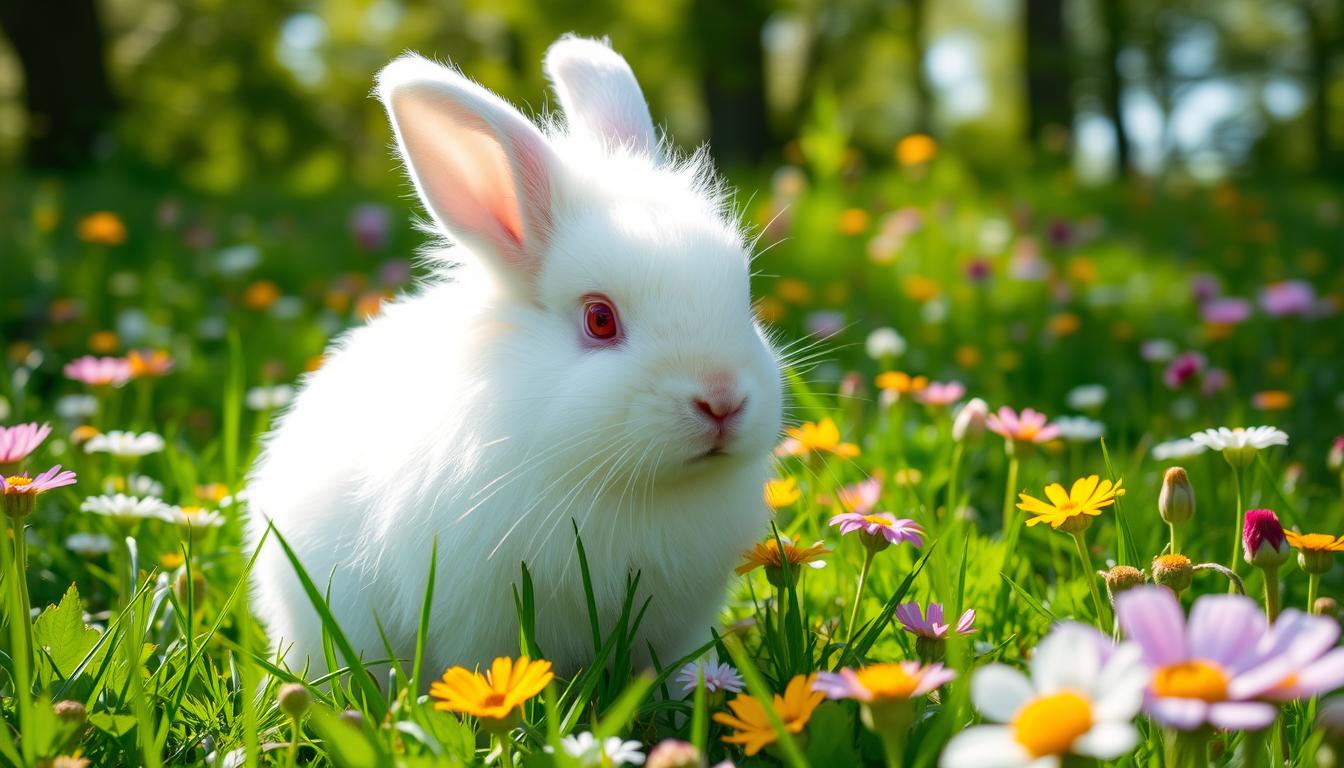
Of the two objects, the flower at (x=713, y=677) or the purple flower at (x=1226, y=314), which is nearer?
the flower at (x=713, y=677)

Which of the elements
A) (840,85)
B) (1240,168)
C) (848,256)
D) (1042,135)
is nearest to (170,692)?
(848,256)

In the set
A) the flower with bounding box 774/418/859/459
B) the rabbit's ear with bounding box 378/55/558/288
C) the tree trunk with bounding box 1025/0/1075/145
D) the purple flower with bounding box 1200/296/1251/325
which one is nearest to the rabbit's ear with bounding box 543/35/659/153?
the rabbit's ear with bounding box 378/55/558/288

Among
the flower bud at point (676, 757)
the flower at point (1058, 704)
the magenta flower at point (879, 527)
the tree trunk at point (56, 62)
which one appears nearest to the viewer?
the flower at point (1058, 704)

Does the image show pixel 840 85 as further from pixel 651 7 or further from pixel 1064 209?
pixel 1064 209

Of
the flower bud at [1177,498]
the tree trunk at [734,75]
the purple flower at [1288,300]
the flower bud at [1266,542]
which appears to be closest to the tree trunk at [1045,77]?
the tree trunk at [734,75]

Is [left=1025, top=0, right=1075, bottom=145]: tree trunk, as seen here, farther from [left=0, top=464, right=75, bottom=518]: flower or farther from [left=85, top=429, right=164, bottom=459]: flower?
[left=0, top=464, right=75, bottom=518]: flower

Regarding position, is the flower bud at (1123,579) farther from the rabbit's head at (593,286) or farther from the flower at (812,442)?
the flower at (812,442)
